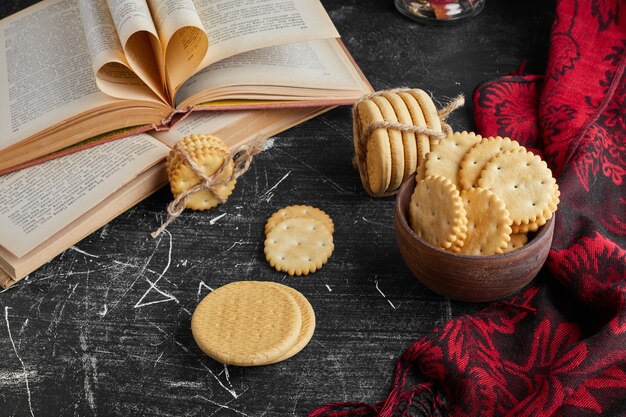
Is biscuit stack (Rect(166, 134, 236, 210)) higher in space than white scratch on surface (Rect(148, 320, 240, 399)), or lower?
higher

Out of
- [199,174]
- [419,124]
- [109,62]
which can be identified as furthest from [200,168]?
[419,124]

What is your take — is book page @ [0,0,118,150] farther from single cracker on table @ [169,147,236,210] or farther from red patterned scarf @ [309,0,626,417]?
red patterned scarf @ [309,0,626,417]

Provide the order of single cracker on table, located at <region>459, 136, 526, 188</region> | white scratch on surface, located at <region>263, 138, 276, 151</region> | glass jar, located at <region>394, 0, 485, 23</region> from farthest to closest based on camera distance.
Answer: glass jar, located at <region>394, 0, 485, 23</region> < white scratch on surface, located at <region>263, 138, 276, 151</region> < single cracker on table, located at <region>459, 136, 526, 188</region>

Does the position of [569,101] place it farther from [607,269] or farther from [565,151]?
[607,269]

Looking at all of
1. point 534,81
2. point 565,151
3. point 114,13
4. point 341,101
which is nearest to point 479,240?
point 565,151

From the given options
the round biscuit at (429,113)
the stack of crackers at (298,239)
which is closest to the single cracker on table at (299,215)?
the stack of crackers at (298,239)

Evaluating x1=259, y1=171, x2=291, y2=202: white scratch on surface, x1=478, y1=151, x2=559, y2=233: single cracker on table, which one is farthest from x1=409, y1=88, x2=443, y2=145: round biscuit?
x1=259, y1=171, x2=291, y2=202: white scratch on surface
